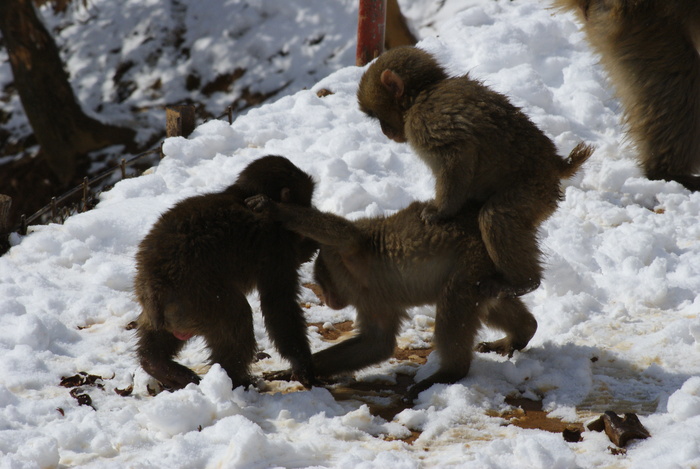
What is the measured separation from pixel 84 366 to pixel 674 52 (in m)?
5.07

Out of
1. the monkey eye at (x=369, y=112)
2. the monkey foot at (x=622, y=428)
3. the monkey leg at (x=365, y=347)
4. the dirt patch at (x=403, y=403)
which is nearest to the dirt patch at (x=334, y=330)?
the dirt patch at (x=403, y=403)

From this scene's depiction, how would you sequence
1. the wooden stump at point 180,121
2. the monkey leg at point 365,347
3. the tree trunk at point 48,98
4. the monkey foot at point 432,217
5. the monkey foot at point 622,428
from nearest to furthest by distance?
the monkey foot at point 622,428
the monkey foot at point 432,217
the monkey leg at point 365,347
the wooden stump at point 180,121
the tree trunk at point 48,98

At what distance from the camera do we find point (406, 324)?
5.34 m

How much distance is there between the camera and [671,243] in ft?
19.0

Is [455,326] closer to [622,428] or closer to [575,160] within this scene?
[622,428]

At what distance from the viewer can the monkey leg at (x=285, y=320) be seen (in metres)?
4.43

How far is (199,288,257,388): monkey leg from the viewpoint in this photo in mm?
4160

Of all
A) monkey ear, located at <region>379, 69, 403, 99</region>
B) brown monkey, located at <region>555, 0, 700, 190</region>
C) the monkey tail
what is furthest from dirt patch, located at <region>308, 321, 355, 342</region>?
brown monkey, located at <region>555, 0, 700, 190</region>

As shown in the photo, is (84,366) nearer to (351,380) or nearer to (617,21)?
(351,380)

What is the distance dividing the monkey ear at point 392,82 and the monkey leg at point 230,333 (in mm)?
1426

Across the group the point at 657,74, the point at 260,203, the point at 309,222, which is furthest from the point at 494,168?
the point at 657,74

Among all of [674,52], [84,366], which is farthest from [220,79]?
[84,366]

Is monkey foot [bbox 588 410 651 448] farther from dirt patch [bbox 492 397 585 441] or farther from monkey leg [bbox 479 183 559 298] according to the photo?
monkey leg [bbox 479 183 559 298]

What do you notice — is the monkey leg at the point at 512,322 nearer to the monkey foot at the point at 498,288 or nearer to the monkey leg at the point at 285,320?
the monkey foot at the point at 498,288
